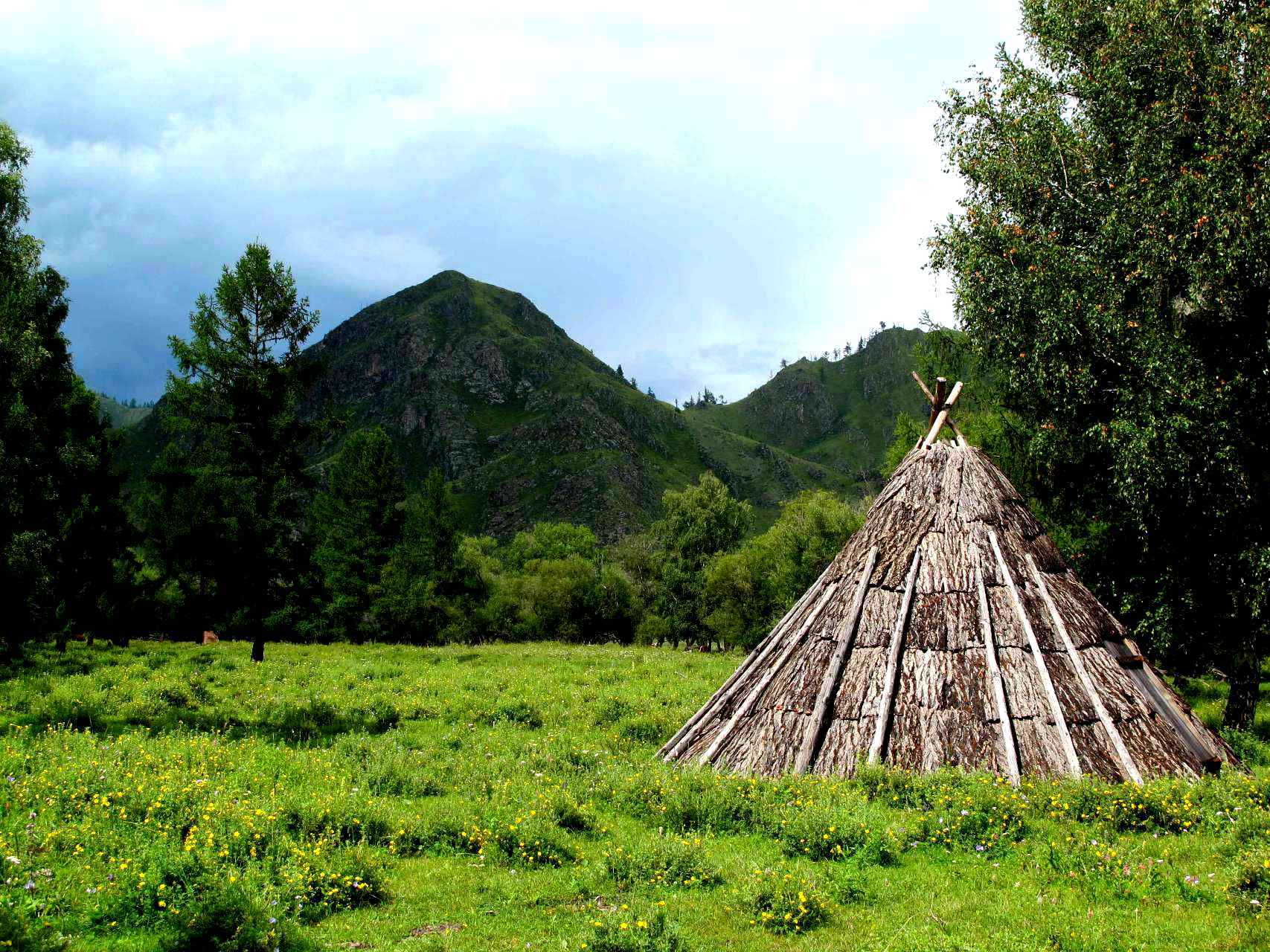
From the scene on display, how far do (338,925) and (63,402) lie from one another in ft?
88.9

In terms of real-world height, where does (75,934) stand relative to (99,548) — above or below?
below

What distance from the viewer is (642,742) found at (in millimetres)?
14734

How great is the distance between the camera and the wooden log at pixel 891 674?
11359mm

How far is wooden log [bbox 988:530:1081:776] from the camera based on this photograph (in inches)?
423

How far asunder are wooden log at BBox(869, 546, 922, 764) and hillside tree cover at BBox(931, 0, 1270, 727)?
541 centimetres

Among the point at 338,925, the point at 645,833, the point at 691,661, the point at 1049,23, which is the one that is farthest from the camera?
Answer: the point at 691,661

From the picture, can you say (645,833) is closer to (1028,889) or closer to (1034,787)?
(1028,889)

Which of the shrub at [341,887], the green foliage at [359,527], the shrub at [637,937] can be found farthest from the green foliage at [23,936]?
the green foliage at [359,527]

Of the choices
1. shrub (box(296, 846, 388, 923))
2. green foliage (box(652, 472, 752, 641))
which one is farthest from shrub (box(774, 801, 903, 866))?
green foliage (box(652, 472, 752, 641))

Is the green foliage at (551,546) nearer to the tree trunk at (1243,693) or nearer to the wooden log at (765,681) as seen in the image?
the tree trunk at (1243,693)

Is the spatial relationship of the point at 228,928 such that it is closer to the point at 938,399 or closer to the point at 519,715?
the point at 519,715

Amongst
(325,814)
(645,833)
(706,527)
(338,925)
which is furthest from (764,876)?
(706,527)

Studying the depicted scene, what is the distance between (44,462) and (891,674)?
26.4 meters

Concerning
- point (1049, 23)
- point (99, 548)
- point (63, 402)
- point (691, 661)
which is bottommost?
point (691, 661)
